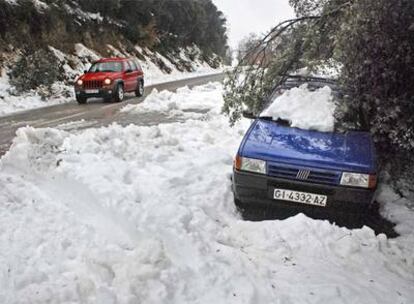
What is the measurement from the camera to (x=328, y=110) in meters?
5.80

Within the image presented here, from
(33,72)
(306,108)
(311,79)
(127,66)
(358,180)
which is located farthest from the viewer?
(127,66)

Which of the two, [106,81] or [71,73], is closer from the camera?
[106,81]

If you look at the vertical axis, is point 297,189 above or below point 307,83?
below

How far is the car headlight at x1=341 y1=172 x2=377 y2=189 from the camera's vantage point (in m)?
4.71

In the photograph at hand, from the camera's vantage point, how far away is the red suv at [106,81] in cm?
1611

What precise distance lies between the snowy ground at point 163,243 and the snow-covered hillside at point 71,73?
9.79 meters

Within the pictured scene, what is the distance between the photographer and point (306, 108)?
233 inches

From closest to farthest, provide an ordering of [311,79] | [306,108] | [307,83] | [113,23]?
[306,108] → [307,83] → [311,79] → [113,23]

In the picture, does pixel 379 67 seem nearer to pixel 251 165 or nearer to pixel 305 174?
pixel 305 174

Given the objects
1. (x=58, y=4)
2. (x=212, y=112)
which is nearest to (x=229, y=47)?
(x=58, y=4)

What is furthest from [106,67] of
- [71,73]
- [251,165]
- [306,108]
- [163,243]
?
[163,243]

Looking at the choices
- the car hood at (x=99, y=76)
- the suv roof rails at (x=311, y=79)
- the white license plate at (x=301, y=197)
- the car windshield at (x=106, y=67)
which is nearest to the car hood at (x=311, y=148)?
the white license plate at (x=301, y=197)

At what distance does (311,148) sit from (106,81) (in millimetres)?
12320

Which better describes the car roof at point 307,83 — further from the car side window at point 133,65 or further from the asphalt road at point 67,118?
the car side window at point 133,65
